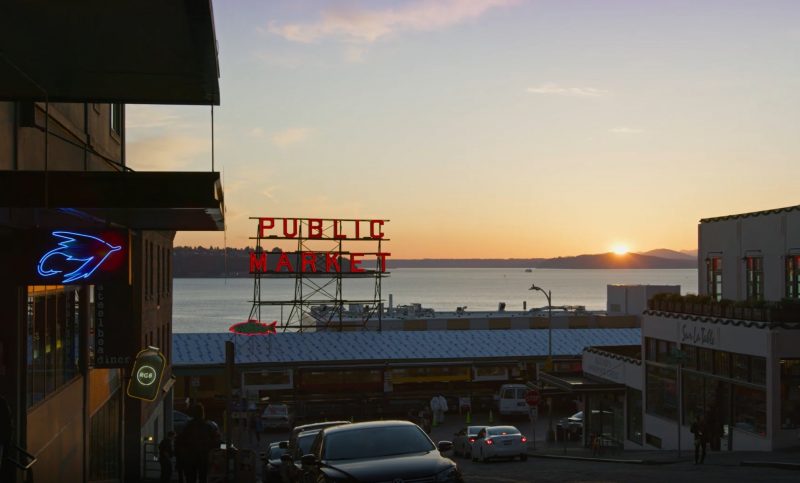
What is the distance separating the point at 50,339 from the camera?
17.9 m

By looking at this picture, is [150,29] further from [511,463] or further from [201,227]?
[511,463]

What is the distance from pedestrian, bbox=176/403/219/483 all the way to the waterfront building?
2.27 metres

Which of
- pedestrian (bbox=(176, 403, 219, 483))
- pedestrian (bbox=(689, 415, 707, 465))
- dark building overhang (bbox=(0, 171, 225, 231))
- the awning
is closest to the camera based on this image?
dark building overhang (bbox=(0, 171, 225, 231))

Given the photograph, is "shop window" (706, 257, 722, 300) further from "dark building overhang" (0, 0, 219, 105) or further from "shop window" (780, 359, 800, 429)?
"dark building overhang" (0, 0, 219, 105)

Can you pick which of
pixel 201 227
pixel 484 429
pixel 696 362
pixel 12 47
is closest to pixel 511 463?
pixel 484 429

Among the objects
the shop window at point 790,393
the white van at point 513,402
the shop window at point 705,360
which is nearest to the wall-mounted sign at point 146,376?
the shop window at point 790,393

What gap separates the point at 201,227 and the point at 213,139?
2.36 metres

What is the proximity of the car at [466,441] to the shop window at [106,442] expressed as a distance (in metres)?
13.3

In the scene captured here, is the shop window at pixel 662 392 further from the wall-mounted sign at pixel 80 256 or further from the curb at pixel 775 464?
the wall-mounted sign at pixel 80 256

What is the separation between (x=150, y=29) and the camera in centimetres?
810

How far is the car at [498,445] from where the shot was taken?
33.3 m

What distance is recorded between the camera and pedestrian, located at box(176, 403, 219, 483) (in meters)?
17.9

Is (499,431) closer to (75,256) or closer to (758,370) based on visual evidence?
(758,370)

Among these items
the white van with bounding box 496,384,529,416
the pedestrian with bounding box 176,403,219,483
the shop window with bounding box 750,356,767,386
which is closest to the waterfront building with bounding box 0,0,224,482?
the pedestrian with bounding box 176,403,219,483
